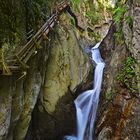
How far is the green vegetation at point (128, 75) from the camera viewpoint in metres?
10.6

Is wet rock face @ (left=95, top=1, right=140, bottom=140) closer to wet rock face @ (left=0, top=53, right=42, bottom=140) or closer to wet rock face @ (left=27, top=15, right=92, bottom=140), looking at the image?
wet rock face @ (left=27, top=15, right=92, bottom=140)

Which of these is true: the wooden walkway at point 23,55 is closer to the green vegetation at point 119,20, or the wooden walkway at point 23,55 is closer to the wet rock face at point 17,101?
the wet rock face at point 17,101

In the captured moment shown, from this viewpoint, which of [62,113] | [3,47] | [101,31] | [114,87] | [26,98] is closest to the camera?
[3,47]

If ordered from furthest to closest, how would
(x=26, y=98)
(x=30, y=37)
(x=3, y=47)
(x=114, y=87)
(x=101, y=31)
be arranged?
(x=101, y=31)
(x=114, y=87)
(x=26, y=98)
(x=30, y=37)
(x=3, y=47)

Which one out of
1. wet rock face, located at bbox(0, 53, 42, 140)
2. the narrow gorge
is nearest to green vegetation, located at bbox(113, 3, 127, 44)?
the narrow gorge

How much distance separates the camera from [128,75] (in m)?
10.9

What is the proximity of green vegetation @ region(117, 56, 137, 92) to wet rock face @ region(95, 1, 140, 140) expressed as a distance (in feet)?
0.49

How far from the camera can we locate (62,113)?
12.4m

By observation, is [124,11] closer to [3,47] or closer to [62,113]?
[62,113]

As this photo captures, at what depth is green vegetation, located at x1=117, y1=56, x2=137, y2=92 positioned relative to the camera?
34.7ft

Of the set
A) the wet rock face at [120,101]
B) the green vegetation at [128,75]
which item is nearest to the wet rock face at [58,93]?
the wet rock face at [120,101]

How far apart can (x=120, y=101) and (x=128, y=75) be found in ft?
3.40

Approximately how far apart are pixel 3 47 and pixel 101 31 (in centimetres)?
1534

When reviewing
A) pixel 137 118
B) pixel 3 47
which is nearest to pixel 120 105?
pixel 137 118
